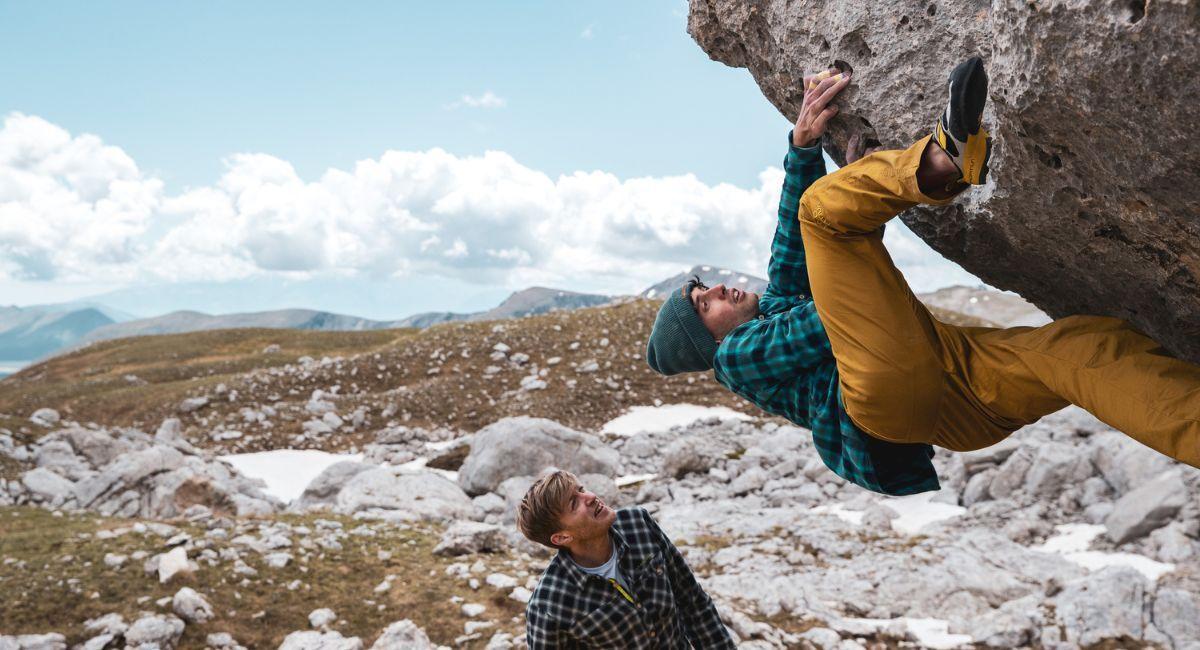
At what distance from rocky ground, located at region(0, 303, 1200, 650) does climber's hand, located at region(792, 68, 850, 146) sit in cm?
674

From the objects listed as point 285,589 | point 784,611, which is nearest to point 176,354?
point 285,589

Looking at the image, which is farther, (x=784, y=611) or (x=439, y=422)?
(x=439, y=422)

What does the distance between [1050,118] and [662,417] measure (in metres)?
27.5

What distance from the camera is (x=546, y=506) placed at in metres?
4.54

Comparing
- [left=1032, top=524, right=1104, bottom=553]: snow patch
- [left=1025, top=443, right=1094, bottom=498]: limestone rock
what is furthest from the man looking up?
[left=1025, top=443, right=1094, bottom=498]: limestone rock

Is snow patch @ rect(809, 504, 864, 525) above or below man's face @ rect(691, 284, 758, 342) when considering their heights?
below

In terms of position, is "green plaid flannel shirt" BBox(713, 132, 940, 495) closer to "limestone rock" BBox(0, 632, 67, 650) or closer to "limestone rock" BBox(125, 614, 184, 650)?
"limestone rock" BBox(125, 614, 184, 650)

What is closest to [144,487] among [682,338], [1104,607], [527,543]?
[527,543]

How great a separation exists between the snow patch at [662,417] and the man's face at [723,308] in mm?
23887

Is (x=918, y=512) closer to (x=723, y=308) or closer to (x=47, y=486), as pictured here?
(x=723, y=308)

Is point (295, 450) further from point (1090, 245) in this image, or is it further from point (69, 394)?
point (1090, 245)

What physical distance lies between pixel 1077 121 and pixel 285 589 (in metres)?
10.7

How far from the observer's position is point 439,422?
29891mm

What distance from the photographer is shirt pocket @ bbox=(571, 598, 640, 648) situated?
443 centimetres
